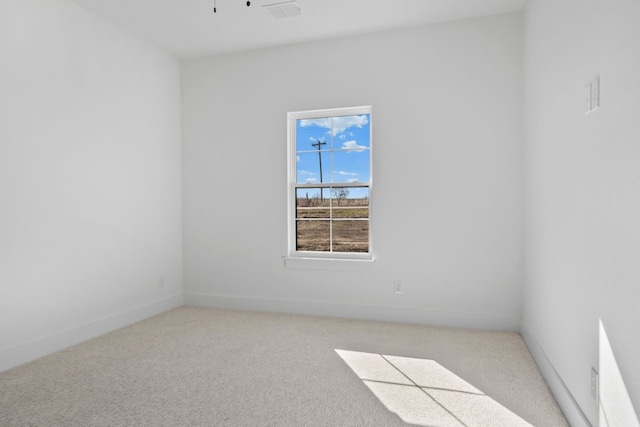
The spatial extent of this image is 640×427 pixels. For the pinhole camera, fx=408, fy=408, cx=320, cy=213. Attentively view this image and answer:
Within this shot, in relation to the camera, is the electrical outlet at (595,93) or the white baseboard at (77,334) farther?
the white baseboard at (77,334)

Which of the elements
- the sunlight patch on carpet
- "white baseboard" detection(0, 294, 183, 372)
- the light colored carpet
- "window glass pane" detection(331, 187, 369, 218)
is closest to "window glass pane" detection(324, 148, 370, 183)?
"window glass pane" detection(331, 187, 369, 218)

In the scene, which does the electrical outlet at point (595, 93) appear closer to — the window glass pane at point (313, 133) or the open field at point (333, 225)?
the open field at point (333, 225)

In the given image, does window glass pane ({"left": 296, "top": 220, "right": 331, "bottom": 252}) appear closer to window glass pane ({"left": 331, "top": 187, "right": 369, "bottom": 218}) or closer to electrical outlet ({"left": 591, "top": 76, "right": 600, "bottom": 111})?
window glass pane ({"left": 331, "top": 187, "right": 369, "bottom": 218})

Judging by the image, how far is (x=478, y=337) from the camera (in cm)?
351

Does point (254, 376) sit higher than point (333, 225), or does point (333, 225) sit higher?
point (333, 225)

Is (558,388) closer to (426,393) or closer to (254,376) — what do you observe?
(426,393)

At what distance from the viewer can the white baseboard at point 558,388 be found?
2004 mm

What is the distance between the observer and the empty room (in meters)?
2.07

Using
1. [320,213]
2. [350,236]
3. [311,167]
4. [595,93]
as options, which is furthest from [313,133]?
[595,93]

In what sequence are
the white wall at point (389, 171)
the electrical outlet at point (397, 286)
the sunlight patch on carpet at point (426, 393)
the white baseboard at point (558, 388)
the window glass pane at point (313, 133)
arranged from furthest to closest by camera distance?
the window glass pane at point (313, 133), the electrical outlet at point (397, 286), the white wall at point (389, 171), the sunlight patch on carpet at point (426, 393), the white baseboard at point (558, 388)

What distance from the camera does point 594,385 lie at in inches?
71.4

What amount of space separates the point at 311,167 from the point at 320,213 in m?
0.51

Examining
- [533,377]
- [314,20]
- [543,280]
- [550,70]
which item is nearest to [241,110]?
[314,20]

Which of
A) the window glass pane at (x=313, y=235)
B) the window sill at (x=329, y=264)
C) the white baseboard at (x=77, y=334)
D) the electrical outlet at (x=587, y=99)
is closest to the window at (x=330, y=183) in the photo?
the window glass pane at (x=313, y=235)
